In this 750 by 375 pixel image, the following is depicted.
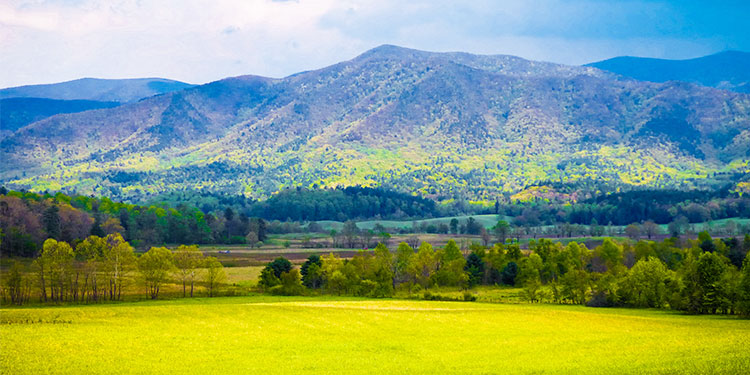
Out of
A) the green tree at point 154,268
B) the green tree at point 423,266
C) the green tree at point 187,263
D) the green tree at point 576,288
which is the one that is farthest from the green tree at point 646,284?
the green tree at point 154,268

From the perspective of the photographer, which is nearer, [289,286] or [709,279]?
[709,279]

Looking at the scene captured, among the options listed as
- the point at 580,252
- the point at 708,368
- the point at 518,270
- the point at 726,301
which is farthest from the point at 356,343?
the point at 580,252

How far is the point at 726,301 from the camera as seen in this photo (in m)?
69.6

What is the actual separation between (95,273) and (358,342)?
166 feet

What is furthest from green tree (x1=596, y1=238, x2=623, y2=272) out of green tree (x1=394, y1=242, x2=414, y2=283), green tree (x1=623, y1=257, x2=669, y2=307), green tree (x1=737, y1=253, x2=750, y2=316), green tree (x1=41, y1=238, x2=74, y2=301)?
green tree (x1=41, y1=238, x2=74, y2=301)

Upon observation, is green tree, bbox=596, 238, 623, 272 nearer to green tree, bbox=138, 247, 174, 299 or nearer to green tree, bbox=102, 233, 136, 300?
green tree, bbox=138, 247, 174, 299

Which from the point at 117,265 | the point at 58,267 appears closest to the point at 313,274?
the point at 117,265

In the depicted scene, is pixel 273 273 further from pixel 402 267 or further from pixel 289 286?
pixel 402 267

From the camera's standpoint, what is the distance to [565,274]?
331 feet

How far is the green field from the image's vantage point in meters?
39.0

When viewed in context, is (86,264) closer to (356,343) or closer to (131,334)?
(131,334)

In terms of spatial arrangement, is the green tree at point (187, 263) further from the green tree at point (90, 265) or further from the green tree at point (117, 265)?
the green tree at point (90, 265)

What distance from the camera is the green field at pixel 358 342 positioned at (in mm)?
39031

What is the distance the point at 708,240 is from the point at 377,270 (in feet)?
197
